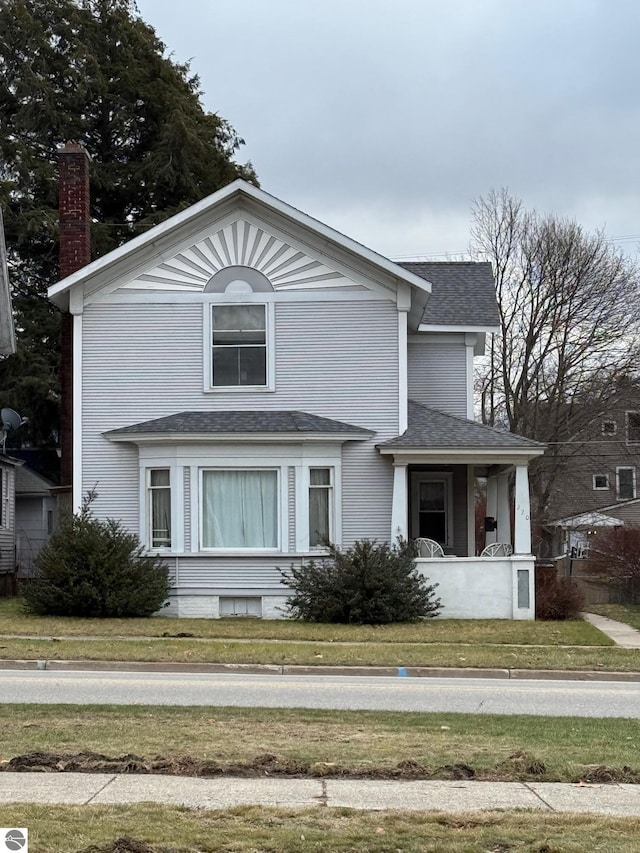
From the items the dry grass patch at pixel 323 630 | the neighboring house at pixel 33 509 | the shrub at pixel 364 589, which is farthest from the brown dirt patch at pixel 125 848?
the neighboring house at pixel 33 509

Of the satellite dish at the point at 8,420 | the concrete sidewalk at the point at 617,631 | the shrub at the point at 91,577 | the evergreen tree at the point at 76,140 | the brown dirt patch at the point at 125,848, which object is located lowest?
the concrete sidewalk at the point at 617,631

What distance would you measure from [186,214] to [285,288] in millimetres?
2509

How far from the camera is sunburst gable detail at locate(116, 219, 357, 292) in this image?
24516 millimetres

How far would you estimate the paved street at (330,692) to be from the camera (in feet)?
40.4

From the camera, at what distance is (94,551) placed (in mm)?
21984

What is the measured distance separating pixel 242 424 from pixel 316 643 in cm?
623

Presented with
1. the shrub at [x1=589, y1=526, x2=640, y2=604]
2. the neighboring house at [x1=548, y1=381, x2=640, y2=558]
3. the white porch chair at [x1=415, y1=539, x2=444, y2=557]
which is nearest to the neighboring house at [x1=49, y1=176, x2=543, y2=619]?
the white porch chair at [x1=415, y1=539, x2=444, y2=557]

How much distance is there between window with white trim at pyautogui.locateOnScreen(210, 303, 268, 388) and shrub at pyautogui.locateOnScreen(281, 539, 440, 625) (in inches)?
169

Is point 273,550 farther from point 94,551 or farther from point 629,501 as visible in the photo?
point 629,501

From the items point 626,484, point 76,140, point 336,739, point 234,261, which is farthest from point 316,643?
point 626,484

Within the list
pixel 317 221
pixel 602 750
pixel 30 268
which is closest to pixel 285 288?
pixel 317 221

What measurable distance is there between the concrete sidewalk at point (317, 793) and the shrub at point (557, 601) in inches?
622

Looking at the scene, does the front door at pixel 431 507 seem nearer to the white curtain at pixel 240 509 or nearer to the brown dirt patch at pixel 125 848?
the white curtain at pixel 240 509

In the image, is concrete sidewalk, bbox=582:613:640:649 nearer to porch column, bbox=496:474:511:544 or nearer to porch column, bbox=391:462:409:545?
porch column, bbox=496:474:511:544
